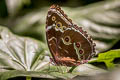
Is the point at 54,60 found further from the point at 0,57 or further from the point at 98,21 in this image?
the point at 98,21

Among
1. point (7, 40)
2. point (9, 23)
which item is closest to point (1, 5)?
point (9, 23)

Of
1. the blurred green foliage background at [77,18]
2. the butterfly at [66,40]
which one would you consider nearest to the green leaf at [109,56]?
the butterfly at [66,40]

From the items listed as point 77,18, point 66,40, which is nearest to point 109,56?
point 66,40

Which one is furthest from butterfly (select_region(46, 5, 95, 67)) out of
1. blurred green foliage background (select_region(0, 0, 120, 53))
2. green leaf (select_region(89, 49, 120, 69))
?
blurred green foliage background (select_region(0, 0, 120, 53))

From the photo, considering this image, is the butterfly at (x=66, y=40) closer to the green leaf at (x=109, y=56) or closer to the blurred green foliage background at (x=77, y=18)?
the green leaf at (x=109, y=56)

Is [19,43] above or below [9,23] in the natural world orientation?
above

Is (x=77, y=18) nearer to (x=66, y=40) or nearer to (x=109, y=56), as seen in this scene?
(x=66, y=40)

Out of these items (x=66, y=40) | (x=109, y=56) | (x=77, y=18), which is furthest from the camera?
(x=77, y=18)

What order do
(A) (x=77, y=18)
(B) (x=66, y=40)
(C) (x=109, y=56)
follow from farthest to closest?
(A) (x=77, y=18)
(B) (x=66, y=40)
(C) (x=109, y=56)
